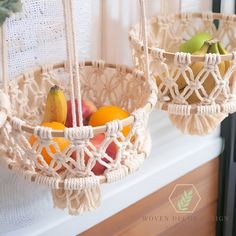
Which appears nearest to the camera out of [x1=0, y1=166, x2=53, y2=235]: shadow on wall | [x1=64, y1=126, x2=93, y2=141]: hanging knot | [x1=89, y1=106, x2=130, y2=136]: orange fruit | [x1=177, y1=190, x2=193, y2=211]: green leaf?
[x1=64, y1=126, x2=93, y2=141]: hanging knot

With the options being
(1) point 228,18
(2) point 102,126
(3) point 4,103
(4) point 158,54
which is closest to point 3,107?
(3) point 4,103

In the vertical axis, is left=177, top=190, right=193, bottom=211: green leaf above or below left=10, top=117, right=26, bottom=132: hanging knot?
below

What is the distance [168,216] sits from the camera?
1.09 m

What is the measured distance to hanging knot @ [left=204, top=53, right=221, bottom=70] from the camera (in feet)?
2.20

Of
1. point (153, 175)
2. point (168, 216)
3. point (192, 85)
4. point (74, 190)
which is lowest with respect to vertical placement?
point (168, 216)

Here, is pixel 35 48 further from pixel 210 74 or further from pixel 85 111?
pixel 210 74

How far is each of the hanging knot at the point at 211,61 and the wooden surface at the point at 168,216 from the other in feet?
1.36

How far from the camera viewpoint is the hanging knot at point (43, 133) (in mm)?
542

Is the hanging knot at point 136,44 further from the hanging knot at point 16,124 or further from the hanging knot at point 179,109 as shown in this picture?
the hanging knot at point 16,124

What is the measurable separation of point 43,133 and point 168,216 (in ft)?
2.04

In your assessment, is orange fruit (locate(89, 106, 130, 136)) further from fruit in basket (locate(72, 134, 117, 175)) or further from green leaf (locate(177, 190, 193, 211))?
green leaf (locate(177, 190, 193, 211))

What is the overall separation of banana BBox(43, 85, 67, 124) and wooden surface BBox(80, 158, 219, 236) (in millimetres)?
323

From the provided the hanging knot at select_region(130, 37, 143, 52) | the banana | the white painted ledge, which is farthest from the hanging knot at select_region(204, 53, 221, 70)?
the white painted ledge

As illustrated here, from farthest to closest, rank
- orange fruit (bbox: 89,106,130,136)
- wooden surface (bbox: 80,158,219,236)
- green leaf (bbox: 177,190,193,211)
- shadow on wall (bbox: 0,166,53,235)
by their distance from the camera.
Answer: green leaf (bbox: 177,190,193,211)
wooden surface (bbox: 80,158,219,236)
shadow on wall (bbox: 0,166,53,235)
orange fruit (bbox: 89,106,130,136)
